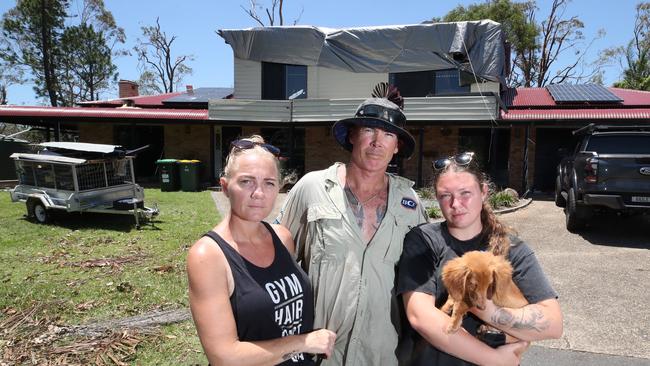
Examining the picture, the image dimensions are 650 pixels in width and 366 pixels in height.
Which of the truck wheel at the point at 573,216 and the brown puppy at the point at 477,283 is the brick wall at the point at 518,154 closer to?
the truck wheel at the point at 573,216

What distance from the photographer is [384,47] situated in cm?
1616

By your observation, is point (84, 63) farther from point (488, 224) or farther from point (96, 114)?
point (488, 224)

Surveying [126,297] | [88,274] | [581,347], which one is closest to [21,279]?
[88,274]

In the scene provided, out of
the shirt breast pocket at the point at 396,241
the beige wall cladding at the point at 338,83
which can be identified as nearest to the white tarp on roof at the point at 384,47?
the beige wall cladding at the point at 338,83

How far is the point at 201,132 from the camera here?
60.2ft

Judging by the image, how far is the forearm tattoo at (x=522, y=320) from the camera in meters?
1.65

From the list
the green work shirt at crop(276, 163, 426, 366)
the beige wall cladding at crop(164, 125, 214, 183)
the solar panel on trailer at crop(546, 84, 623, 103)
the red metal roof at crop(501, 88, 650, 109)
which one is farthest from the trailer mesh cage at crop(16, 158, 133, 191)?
the solar panel on trailer at crop(546, 84, 623, 103)

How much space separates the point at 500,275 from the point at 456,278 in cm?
18

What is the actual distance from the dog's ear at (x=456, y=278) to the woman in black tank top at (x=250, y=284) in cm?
55

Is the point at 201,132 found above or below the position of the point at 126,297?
above

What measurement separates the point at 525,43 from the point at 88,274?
37706 millimetres

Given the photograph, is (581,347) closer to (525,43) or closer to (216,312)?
(216,312)

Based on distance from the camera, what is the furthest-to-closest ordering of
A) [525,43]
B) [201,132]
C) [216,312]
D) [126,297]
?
[525,43] < [201,132] < [126,297] < [216,312]

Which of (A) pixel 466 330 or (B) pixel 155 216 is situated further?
(B) pixel 155 216
